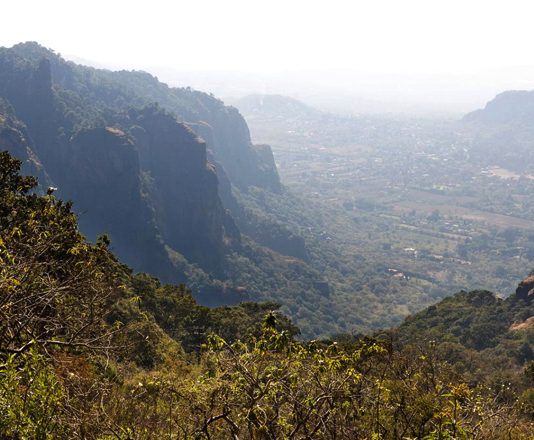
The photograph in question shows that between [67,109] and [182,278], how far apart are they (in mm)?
55781

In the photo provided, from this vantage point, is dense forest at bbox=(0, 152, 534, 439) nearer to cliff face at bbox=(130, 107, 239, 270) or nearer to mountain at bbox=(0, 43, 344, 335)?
mountain at bbox=(0, 43, 344, 335)

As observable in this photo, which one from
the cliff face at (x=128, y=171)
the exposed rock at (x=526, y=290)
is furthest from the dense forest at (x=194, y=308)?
the cliff face at (x=128, y=171)

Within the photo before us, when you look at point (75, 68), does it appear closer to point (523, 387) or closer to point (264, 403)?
point (523, 387)

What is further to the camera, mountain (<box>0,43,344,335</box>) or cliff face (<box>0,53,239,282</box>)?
cliff face (<box>0,53,239,282</box>)

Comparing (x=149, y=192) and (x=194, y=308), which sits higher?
(x=194, y=308)

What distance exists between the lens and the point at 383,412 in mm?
11328

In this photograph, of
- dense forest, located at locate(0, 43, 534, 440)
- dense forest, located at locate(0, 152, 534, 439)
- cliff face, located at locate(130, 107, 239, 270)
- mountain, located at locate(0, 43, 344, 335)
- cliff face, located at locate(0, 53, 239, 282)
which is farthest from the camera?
cliff face, located at locate(130, 107, 239, 270)

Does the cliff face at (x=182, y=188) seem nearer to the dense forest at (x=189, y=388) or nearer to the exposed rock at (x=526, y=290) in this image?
the exposed rock at (x=526, y=290)

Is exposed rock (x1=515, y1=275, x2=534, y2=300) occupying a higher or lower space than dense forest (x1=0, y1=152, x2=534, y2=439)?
lower

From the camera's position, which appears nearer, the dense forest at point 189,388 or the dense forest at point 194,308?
the dense forest at point 189,388

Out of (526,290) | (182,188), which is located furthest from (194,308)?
(182,188)

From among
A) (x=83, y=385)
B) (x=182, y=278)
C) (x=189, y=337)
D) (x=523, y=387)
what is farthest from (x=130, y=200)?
(x=83, y=385)

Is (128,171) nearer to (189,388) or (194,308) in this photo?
(194,308)

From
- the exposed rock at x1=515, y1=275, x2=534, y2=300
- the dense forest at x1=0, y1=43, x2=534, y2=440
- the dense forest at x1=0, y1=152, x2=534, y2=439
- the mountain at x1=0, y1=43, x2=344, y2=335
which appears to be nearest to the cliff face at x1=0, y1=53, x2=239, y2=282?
the mountain at x1=0, y1=43, x2=344, y2=335
